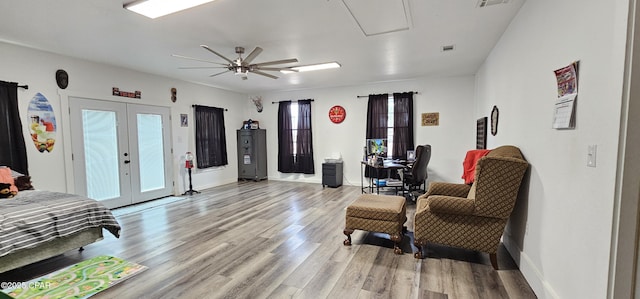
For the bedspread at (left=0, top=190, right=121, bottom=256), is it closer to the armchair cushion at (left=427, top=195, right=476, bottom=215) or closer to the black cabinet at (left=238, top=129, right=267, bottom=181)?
the armchair cushion at (left=427, top=195, right=476, bottom=215)

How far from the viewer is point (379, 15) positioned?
282 centimetres

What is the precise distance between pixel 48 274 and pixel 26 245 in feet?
1.22

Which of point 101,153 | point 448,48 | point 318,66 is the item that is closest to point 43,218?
point 101,153

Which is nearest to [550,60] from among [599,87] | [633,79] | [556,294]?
[599,87]

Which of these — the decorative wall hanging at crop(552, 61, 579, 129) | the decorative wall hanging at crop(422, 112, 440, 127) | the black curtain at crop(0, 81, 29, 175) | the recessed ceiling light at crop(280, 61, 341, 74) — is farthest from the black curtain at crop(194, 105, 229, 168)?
the decorative wall hanging at crop(552, 61, 579, 129)

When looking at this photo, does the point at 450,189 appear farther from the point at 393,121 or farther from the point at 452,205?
the point at 393,121

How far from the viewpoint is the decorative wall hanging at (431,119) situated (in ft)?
20.0

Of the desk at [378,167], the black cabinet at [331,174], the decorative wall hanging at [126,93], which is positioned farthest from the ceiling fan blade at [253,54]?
the black cabinet at [331,174]

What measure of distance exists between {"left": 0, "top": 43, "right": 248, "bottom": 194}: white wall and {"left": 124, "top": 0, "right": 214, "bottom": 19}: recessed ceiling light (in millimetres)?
2562

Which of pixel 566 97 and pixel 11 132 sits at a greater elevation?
pixel 566 97

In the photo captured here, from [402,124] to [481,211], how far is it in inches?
158

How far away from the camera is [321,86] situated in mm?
6887

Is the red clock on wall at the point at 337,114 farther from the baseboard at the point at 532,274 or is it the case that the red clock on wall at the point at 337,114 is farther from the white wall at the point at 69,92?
the baseboard at the point at 532,274

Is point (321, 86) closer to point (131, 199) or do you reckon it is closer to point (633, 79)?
point (131, 199)
